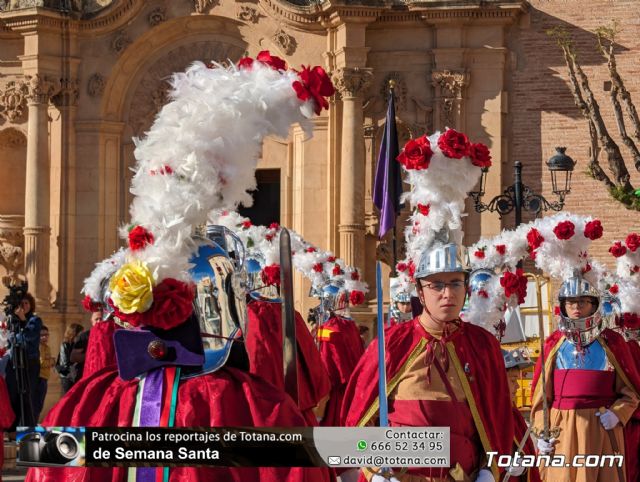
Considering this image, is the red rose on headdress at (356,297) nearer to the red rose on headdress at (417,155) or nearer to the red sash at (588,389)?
the red sash at (588,389)

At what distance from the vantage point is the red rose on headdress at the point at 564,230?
10.6 metres

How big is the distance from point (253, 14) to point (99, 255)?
4903 millimetres

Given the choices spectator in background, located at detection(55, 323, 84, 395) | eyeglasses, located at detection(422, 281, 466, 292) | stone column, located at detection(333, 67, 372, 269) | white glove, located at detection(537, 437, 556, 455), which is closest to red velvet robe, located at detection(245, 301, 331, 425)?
eyeglasses, located at detection(422, 281, 466, 292)

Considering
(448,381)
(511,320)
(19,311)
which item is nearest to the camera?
(448,381)

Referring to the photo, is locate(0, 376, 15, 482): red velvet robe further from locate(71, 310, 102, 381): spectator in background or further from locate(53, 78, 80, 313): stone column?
locate(53, 78, 80, 313): stone column

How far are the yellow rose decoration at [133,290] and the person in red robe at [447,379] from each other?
1.97 metres

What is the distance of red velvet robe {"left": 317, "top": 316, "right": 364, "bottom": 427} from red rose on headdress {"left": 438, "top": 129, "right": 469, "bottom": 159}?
22.0 ft

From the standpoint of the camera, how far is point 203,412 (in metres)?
5.32

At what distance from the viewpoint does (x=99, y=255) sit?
2464cm

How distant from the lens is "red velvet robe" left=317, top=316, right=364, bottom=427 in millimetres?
14203

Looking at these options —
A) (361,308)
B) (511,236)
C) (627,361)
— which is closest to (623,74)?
(361,308)

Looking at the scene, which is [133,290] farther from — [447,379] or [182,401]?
[447,379]

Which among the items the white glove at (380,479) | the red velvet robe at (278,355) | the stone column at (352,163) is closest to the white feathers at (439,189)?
the red velvet robe at (278,355)

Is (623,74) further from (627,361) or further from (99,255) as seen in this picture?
(627,361)
